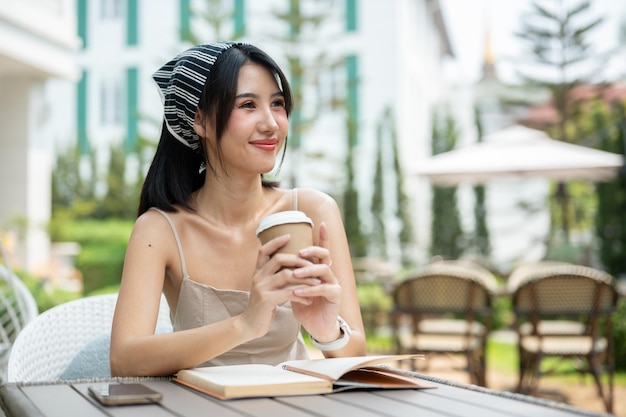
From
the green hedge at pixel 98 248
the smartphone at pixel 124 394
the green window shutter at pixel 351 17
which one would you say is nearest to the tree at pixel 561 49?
the green window shutter at pixel 351 17

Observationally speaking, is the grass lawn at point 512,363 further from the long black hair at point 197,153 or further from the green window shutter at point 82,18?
the green window shutter at point 82,18

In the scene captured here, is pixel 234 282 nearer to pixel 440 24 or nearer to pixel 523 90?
pixel 523 90

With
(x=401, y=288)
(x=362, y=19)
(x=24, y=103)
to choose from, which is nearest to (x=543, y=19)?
(x=362, y=19)

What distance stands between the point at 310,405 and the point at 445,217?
12.5 m

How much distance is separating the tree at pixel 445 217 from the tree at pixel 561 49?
101 inches

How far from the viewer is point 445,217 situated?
13430 mm

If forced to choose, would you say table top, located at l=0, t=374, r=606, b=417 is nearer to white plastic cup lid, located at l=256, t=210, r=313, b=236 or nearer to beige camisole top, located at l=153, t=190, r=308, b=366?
white plastic cup lid, located at l=256, t=210, r=313, b=236

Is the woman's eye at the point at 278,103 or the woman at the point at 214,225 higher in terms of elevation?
the woman's eye at the point at 278,103

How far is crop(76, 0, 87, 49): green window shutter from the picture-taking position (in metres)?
16.3

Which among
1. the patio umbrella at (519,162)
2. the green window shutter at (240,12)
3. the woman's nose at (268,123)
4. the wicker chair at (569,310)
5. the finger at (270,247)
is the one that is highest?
the green window shutter at (240,12)

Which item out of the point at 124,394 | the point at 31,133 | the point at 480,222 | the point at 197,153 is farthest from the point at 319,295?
the point at 480,222

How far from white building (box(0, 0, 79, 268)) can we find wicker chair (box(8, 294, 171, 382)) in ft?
24.0

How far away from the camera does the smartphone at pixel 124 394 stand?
110cm

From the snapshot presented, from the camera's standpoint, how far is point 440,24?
19.6 meters
